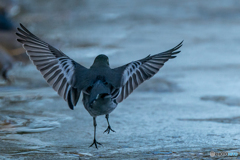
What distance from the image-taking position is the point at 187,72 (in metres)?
9.27

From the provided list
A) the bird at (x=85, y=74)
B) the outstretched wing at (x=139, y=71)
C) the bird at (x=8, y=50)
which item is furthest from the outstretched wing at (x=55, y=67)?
the bird at (x=8, y=50)

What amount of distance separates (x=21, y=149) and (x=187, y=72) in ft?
16.4


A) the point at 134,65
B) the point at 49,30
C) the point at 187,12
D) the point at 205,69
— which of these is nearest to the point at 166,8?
the point at 187,12

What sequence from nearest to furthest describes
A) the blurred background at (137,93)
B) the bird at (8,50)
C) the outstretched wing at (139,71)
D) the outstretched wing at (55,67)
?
1. the blurred background at (137,93)
2. the outstretched wing at (55,67)
3. the outstretched wing at (139,71)
4. the bird at (8,50)

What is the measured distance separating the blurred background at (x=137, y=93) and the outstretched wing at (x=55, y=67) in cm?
60

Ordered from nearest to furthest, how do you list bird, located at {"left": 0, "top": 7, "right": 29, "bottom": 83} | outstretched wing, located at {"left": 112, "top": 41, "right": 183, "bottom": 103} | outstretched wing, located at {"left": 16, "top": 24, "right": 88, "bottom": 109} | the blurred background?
the blurred background
outstretched wing, located at {"left": 16, "top": 24, "right": 88, "bottom": 109}
outstretched wing, located at {"left": 112, "top": 41, "right": 183, "bottom": 103}
bird, located at {"left": 0, "top": 7, "right": 29, "bottom": 83}

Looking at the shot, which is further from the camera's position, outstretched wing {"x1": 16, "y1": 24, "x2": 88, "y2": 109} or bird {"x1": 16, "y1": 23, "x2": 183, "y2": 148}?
outstretched wing {"x1": 16, "y1": 24, "x2": 88, "y2": 109}

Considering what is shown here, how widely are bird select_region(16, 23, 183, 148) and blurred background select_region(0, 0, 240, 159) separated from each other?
0.52 m

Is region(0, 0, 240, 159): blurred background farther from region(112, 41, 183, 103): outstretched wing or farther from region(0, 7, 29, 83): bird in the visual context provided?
region(112, 41, 183, 103): outstretched wing

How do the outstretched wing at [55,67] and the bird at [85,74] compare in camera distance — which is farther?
the outstretched wing at [55,67]

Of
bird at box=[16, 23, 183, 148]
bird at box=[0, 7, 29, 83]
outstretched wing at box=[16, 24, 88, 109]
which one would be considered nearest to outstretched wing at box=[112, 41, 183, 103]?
bird at box=[16, 23, 183, 148]

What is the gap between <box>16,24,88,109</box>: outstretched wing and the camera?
18.1ft

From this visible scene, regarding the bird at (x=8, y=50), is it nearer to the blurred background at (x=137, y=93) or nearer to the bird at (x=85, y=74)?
the blurred background at (x=137, y=93)

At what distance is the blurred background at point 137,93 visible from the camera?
5.27m
